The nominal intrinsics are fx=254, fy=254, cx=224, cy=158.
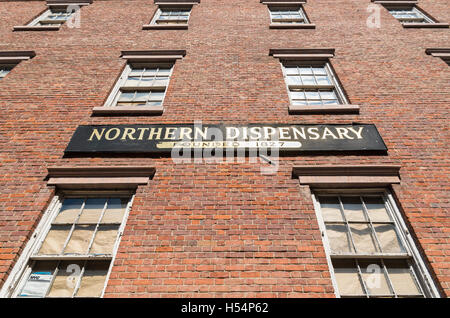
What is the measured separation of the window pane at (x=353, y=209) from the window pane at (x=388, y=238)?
0.83ft

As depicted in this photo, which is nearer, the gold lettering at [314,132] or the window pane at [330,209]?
the window pane at [330,209]

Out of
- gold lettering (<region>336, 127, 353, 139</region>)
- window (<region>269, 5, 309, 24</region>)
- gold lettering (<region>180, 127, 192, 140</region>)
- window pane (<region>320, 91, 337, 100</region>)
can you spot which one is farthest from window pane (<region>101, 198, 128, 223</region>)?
window (<region>269, 5, 309, 24</region>)

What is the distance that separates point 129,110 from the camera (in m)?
5.42

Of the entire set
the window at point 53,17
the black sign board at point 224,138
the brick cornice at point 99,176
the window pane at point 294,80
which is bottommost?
the brick cornice at point 99,176

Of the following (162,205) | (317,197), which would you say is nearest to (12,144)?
(162,205)

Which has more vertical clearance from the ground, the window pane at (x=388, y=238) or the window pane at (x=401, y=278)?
the window pane at (x=388, y=238)

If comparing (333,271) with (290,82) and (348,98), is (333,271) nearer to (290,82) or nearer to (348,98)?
(348,98)

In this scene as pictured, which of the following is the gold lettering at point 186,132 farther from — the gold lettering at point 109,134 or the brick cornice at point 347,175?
the brick cornice at point 347,175

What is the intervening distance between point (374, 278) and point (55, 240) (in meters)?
4.62

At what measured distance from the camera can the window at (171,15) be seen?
898 cm

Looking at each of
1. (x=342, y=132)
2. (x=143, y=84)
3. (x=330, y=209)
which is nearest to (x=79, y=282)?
(x=330, y=209)

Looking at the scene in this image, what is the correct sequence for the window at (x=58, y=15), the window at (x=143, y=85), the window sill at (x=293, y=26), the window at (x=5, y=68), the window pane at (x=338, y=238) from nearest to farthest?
the window pane at (x=338, y=238) → the window at (x=143, y=85) → the window at (x=5, y=68) → the window sill at (x=293, y=26) → the window at (x=58, y=15)

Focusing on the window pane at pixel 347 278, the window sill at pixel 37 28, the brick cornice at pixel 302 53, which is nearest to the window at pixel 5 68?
the window sill at pixel 37 28

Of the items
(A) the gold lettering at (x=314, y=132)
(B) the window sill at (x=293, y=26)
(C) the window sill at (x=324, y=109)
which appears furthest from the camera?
(B) the window sill at (x=293, y=26)
